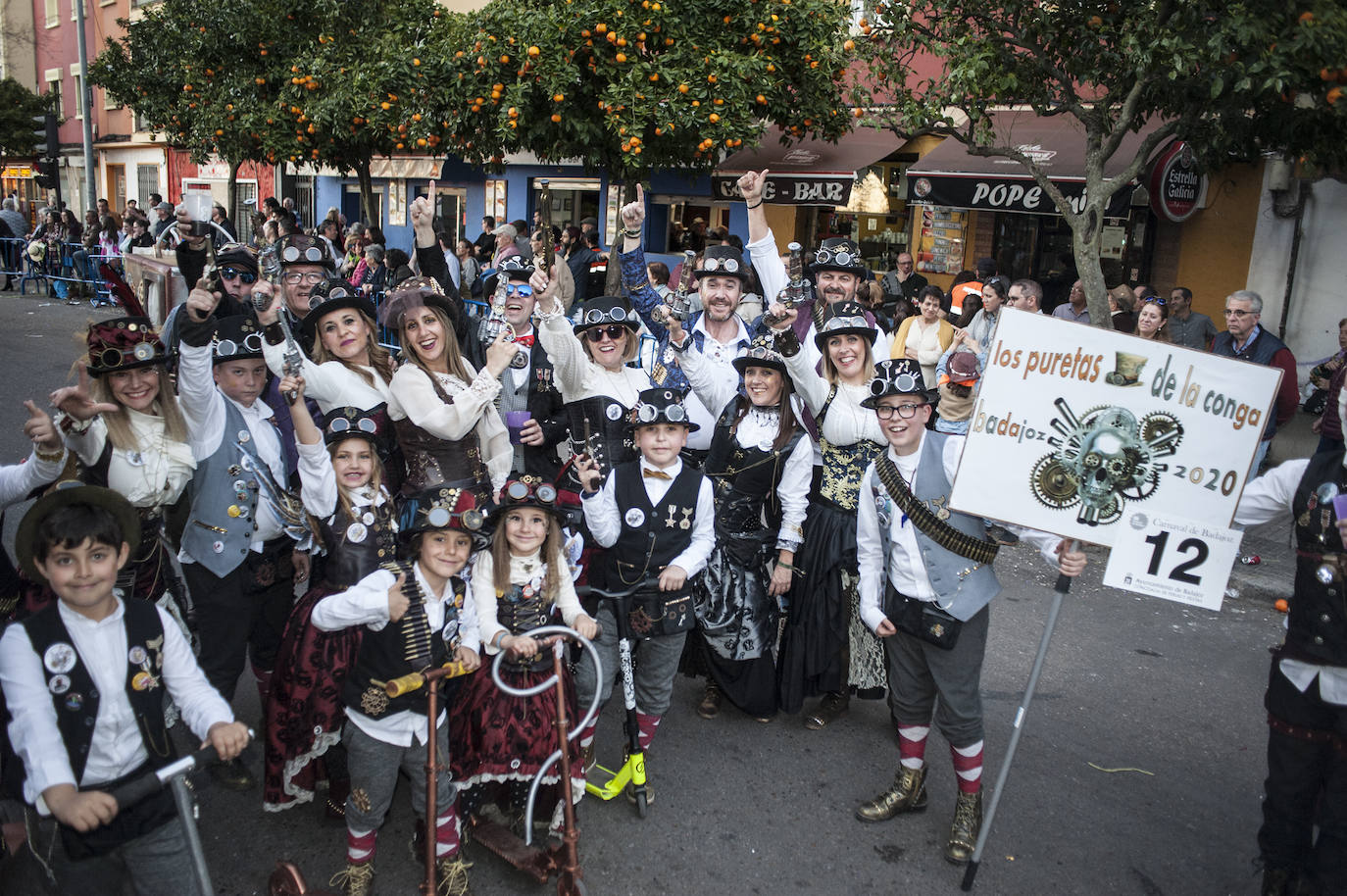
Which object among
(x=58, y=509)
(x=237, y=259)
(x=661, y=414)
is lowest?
(x=58, y=509)

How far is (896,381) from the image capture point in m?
4.02

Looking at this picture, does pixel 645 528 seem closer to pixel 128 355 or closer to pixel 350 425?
pixel 350 425

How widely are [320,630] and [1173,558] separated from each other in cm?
317

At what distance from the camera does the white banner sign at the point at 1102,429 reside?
3.49 meters

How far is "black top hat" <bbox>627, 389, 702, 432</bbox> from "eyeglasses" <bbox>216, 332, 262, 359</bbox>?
1.65 metres

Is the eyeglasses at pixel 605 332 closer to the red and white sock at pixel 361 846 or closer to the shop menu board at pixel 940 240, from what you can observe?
the red and white sock at pixel 361 846

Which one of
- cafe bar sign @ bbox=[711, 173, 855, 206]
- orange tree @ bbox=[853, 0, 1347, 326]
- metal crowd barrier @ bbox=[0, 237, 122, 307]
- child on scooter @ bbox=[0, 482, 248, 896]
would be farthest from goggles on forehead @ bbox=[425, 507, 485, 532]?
metal crowd barrier @ bbox=[0, 237, 122, 307]

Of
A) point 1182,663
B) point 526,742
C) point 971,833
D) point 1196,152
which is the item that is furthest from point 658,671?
point 1196,152

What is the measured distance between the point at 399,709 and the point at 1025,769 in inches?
116

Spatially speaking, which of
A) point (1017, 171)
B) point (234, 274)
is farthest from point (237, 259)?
point (1017, 171)

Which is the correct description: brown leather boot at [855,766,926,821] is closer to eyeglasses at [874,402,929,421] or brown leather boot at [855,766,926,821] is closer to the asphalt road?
the asphalt road

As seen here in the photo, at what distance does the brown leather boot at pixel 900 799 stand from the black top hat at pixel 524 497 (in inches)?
73.5

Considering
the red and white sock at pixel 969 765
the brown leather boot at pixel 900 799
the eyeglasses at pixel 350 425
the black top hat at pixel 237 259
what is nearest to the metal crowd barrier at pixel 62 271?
the black top hat at pixel 237 259

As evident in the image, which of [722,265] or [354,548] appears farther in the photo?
[722,265]
